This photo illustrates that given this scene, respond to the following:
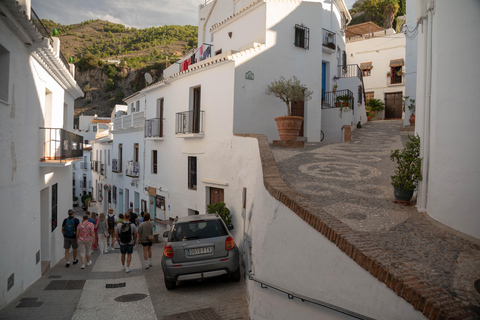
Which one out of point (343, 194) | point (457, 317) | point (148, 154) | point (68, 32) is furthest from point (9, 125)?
point (68, 32)

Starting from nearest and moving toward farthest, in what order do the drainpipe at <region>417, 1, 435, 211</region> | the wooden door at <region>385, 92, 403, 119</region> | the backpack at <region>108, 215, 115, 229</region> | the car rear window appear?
1. the drainpipe at <region>417, 1, 435, 211</region>
2. the car rear window
3. the backpack at <region>108, 215, 115, 229</region>
4. the wooden door at <region>385, 92, 403, 119</region>

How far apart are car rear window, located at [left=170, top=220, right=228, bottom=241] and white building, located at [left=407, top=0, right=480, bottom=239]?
13.7 feet

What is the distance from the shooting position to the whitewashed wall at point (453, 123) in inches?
188

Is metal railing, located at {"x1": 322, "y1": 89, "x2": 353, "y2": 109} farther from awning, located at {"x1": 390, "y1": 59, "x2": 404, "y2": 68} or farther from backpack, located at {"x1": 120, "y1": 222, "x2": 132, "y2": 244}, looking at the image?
backpack, located at {"x1": 120, "y1": 222, "x2": 132, "y2": 244}

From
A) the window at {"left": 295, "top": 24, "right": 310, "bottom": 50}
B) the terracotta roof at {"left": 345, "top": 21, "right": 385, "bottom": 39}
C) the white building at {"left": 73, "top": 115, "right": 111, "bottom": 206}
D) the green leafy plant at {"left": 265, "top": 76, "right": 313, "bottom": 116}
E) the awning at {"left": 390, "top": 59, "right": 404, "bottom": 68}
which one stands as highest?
the terracotta roof at {"left": 345, "top": 21, "right": 385, "bottom": 39}

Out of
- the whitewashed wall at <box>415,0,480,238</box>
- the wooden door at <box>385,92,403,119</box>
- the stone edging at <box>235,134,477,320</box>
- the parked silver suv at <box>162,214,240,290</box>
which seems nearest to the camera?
the stone edging at <box>235,134,477,320</box>

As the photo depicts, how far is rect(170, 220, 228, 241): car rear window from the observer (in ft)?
25.5

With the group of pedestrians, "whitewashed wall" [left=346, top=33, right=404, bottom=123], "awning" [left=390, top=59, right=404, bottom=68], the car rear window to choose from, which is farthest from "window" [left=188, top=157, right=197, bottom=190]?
"awning" [left=390, top=59, right=404, bottom=68]

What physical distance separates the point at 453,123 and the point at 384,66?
91.7 ft

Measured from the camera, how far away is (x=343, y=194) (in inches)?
275

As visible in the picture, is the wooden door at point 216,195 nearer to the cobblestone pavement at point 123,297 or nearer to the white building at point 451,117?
the cobblestone pavement at point 123,297

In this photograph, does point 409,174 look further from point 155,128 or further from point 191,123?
point 155,128

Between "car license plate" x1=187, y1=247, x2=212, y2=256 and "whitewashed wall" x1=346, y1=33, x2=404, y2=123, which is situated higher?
"whitewashed wall" x1=346, y1=33, x2=404, y2=123

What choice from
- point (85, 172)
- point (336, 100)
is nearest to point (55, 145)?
point (336, 100)
